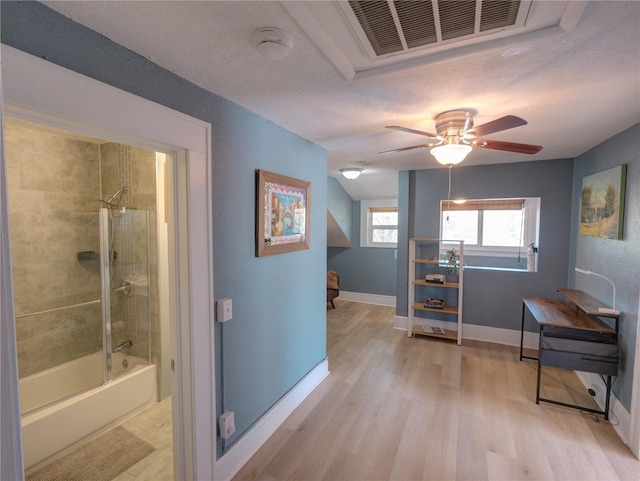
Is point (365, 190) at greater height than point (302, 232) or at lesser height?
greater

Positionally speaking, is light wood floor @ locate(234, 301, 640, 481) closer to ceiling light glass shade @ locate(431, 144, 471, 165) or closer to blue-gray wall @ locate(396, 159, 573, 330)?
blue-gray wall @ locate(396, 159, 573, 330)

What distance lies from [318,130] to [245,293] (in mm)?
1277

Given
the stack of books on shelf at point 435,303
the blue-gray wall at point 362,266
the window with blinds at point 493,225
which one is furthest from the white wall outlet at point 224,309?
the blue-gray wall at point 362,266

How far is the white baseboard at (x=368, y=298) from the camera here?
560 centimetres

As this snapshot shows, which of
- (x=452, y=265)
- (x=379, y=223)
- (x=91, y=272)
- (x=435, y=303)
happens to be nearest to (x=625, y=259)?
(x=452, y=265)

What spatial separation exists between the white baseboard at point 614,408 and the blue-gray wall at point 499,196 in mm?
990

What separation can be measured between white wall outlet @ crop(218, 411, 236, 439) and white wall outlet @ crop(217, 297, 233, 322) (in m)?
0.56

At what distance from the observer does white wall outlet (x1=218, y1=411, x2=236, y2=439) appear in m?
1.75

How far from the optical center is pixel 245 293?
6.31 ft

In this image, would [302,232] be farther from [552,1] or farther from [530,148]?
[552,1]

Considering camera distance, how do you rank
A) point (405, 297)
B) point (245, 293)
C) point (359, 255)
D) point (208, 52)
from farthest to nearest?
point (359, 255) < point (405, 297) < point (245, 293) < point (208, 52)

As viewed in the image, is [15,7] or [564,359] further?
[564,359]

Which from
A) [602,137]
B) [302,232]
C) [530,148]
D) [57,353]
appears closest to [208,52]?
[302,232]

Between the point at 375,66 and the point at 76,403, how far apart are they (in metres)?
2.78
